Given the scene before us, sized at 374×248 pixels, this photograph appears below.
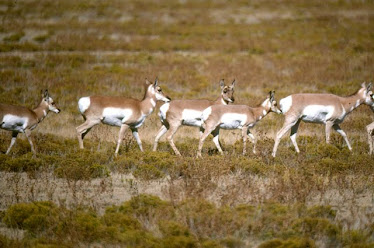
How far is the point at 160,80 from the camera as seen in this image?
2508 centimetres

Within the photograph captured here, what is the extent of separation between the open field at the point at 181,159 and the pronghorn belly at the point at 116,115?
77cm

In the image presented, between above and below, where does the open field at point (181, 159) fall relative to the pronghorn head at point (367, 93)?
below

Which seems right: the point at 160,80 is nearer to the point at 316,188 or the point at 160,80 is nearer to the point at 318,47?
the point at 318,47

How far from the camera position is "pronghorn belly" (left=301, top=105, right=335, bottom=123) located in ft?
46.4

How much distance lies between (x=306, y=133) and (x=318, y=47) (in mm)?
17521

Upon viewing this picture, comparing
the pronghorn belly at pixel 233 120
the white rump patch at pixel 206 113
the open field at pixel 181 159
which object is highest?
the white rump patch at pixel 206 113

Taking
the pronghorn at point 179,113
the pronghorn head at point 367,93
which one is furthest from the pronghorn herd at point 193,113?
the pronghorn head at point 367,93

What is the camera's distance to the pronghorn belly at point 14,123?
42.6 ft

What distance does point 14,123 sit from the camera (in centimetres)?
1320

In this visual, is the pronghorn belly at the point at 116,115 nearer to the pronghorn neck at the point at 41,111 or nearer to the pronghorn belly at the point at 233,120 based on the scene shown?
the pronghorn neck at the point at 41,111

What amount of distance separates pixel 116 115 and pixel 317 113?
5.07 metres

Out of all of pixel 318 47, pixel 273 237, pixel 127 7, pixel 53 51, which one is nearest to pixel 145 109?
pixel 273 237

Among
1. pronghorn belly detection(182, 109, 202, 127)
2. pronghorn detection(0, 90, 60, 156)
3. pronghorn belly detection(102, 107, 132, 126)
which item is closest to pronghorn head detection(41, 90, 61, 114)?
pronghorn detection(0, 90, 60, 156)

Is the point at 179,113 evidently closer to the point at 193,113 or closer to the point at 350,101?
the point at 193,113
